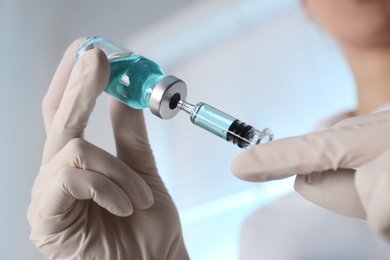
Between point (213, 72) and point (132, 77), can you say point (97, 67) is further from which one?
point (213, 72)

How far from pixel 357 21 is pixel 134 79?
491 mm

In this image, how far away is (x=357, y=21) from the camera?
0.99 metres

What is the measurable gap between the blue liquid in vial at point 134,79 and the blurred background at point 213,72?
81cm

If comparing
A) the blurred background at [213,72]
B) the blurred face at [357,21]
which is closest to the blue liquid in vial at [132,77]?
the blurred face at [357,21]

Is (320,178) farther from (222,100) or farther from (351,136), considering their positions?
(222,100)

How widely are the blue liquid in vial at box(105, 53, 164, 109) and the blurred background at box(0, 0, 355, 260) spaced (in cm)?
81

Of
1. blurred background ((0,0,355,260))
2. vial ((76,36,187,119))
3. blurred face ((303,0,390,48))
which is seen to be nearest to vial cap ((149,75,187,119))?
vial ((76,36,187,119))

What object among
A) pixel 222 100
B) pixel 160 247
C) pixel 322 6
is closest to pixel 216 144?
pixel 222 100

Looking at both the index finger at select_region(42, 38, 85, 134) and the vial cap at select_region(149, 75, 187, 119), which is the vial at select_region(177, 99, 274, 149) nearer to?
the vial cap at select_region(149, 75, 187, 119)

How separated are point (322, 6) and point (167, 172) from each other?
3.01ft

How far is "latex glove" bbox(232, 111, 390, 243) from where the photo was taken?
0.52 metres

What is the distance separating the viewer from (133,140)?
0.90m

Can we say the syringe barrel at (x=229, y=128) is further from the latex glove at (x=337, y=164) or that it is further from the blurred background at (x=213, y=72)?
the blurred background at (x=213, y=72)

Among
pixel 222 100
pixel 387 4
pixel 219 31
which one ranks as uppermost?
pixel 219 31
